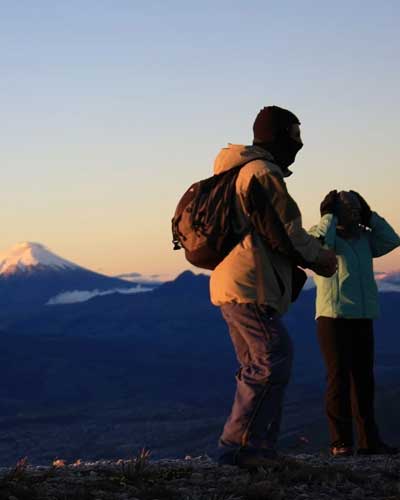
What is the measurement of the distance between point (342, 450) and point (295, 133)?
3262 mm

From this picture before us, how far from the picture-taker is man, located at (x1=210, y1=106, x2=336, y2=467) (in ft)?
21.7

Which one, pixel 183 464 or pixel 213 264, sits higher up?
pixel 213 264

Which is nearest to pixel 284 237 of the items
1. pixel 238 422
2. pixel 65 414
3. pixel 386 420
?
pixel 238 422

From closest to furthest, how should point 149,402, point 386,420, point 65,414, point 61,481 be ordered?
1. point 61,481
2. point 386,420
3. point 65,414
4. point 149,402

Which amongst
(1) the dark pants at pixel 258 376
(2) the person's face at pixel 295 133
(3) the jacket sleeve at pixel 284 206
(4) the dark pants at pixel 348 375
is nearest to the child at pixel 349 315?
(4) the dark pants at pixel 348 375

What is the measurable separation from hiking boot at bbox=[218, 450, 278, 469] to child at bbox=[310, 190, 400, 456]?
2.62 meters

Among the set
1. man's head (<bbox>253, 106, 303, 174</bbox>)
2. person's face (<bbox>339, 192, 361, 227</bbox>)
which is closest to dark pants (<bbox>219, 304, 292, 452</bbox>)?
man's head (<bbox>253, 106, 303, 174</bbox>)

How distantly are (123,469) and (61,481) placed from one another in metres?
0.41

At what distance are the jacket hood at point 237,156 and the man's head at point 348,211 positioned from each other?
279cm

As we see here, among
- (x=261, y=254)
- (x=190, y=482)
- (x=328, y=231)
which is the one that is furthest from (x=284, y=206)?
(x=328, y=231)

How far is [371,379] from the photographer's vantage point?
379 inches

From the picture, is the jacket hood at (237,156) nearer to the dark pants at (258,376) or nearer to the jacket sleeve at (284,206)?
the jacket sleeve at (284,206)

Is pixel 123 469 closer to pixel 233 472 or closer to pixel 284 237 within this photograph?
pixel 233 472

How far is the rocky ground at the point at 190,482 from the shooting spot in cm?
593
